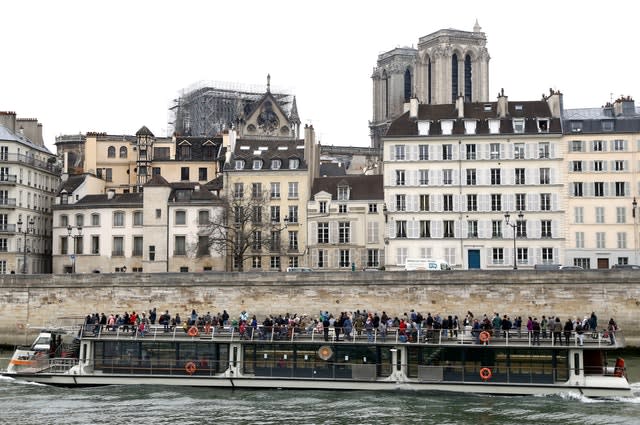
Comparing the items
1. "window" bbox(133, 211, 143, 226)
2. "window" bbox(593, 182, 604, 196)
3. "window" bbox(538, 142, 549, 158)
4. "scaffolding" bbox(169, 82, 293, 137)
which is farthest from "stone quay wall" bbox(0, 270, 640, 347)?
"scaffolding" bbox(169, 82, 293, 137)

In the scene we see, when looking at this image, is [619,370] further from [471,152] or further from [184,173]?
[184,173]

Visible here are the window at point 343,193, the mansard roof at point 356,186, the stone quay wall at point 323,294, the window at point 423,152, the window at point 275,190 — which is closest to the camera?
the stone quay wall at point 323,294

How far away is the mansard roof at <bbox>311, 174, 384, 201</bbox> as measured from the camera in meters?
58.2

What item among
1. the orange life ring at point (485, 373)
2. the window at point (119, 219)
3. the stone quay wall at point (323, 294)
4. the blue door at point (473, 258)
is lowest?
the orange life ring at point (485, 373)

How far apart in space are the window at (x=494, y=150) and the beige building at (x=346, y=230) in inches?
276

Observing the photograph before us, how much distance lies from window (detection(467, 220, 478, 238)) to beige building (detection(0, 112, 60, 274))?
83.9 ft

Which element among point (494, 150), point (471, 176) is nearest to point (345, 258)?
point (471, 176)

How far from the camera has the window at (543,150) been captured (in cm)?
5491

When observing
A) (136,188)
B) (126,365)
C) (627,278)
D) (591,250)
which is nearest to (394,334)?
(126,365)

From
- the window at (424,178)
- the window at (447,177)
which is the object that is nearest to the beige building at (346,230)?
the window at (424,178)

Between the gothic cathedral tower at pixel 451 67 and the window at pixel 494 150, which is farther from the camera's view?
the gothic cathedral tower at pixel 451 67

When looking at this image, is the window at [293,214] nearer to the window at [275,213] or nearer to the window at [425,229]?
the window at [275,213]

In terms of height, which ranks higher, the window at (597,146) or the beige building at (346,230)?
the window at (597,146)

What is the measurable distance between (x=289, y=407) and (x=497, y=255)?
92.9 feet
